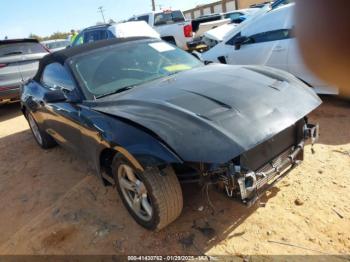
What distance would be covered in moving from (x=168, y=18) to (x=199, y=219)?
475 inches

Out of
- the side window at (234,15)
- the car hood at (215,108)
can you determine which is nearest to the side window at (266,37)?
the car hood at (215,108)

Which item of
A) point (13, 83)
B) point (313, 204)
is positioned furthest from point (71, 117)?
point (13, 83)

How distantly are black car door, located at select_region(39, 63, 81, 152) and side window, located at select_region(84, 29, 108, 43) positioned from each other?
6.11 meters

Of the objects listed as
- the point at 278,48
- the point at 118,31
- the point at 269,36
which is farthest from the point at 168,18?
the point at 278,48

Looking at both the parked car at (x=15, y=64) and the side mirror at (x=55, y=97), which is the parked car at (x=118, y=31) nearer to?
the parked car at (x=15, y=64)

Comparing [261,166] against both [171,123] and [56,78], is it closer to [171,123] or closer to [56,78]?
[171,123]

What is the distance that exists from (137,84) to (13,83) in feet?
18.5

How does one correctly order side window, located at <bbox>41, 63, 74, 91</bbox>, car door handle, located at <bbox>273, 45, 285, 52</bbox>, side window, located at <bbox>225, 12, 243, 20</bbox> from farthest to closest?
side window, located at <bbox>225, 12, 243, 20</bbox> → car door handle, located at <bbox>273, 45, 285, 52</bbox> → side window, located at <bbox>41, 63, 74, 91</bbox>

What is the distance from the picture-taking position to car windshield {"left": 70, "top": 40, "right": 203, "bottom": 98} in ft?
11.5

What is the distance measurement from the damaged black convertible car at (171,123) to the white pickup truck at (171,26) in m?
8.51

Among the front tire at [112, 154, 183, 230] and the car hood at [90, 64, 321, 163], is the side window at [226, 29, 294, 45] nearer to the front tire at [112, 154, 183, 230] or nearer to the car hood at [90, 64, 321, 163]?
the car hood at [90, 64, 321, 163]

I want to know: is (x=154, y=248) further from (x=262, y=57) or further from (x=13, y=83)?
(x=13, y=83)

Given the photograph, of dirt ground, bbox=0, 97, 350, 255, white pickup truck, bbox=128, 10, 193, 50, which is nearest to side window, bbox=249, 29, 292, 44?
dirt ground, bbox=0, 97, 350, 255

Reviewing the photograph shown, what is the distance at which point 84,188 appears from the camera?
389 centimetres
